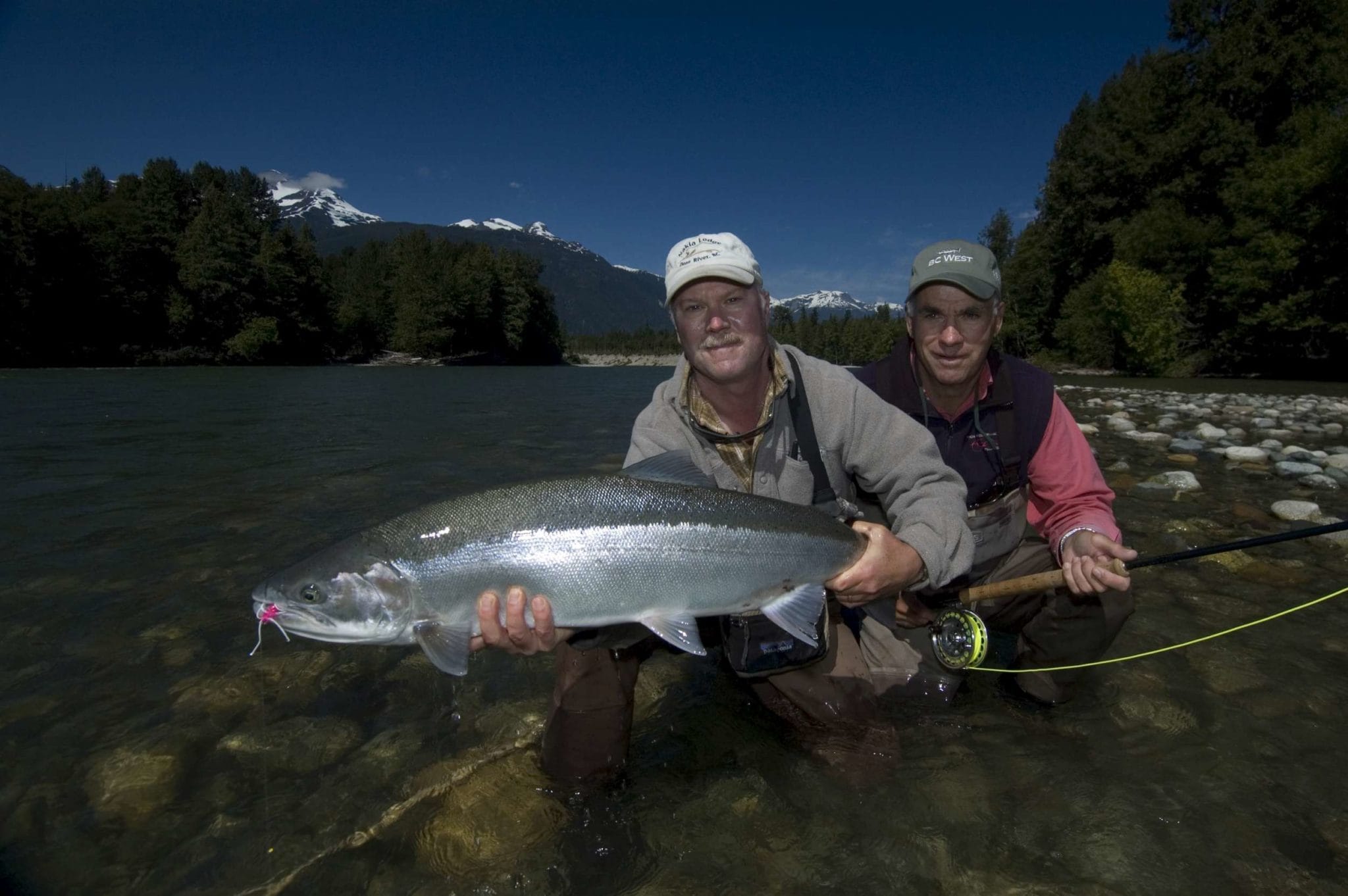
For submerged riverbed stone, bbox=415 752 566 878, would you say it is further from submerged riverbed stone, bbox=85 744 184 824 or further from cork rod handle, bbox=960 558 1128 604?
cork rod handle, bbox=960 558 1128 604

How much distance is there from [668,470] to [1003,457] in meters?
2.01

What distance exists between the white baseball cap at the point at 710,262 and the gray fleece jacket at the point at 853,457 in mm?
438

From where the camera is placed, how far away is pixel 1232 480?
869 cm

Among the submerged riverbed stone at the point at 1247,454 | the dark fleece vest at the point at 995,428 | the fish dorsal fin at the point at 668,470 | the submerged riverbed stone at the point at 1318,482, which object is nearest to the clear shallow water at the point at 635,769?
the dark fleece vest at the point at 995,428

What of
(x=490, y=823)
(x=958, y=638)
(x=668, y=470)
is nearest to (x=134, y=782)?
(x=490, y=823)

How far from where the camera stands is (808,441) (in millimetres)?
3395

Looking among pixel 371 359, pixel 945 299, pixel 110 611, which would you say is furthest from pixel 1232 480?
pixel 371 359

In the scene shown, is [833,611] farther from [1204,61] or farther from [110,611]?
[1204,61]

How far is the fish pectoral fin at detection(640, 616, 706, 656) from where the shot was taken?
9.51 ft

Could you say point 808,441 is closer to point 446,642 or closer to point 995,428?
point 995,428

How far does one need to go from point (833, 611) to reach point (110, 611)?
17.4 feet

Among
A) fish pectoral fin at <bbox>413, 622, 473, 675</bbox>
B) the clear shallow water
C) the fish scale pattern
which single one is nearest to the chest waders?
the fish scale pattern

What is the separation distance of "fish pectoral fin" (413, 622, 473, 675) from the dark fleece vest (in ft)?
8.77

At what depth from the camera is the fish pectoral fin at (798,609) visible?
3092 mm
